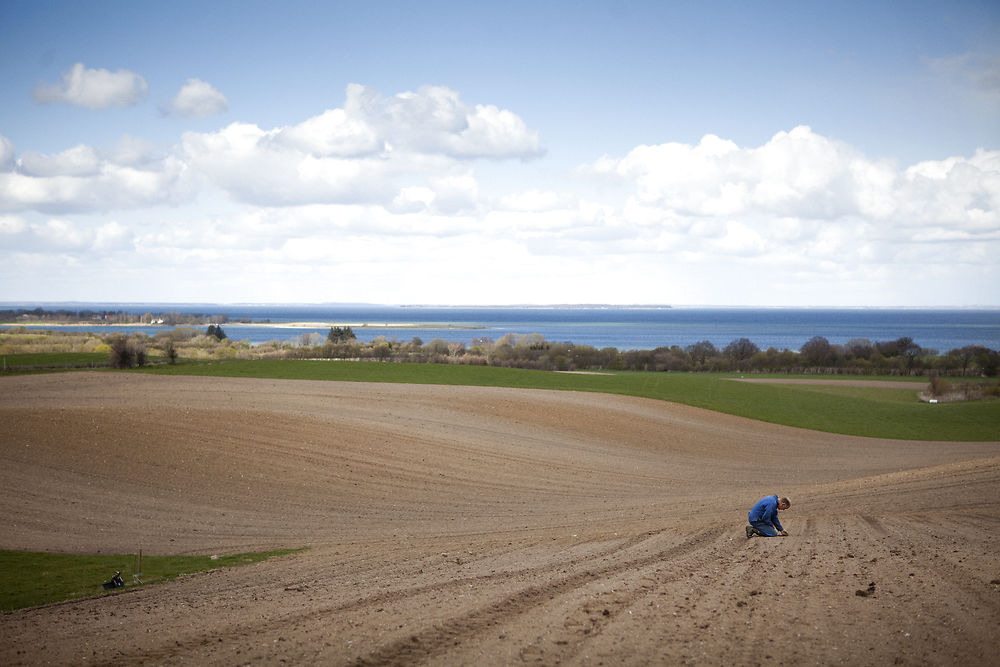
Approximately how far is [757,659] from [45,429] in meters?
24.0

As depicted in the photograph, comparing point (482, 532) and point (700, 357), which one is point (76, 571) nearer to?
point (482, 532)

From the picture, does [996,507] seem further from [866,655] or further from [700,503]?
[866,655]

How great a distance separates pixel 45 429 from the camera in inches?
920

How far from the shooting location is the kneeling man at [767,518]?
13.3m

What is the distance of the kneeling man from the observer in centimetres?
1331

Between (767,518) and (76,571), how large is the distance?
12.9 meters

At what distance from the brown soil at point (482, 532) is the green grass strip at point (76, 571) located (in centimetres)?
67

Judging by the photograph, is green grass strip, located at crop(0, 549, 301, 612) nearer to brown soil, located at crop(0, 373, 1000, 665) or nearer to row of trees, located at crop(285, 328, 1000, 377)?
brown soil, located at crop(0, 373, 1000, 665)

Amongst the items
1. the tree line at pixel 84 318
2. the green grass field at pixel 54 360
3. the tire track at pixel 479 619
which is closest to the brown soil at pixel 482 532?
the tire track at pixel 479 619

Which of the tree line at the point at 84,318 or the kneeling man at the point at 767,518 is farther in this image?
the tree line at the point at 84,318

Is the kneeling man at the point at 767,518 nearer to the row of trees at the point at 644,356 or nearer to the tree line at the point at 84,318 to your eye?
the row of trees at the point at 644,356

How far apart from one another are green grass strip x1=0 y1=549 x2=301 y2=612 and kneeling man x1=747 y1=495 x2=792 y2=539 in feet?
30.3

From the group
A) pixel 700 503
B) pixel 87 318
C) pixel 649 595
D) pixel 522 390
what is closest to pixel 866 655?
pixel 649 595

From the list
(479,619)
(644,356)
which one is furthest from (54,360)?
(644,356)
